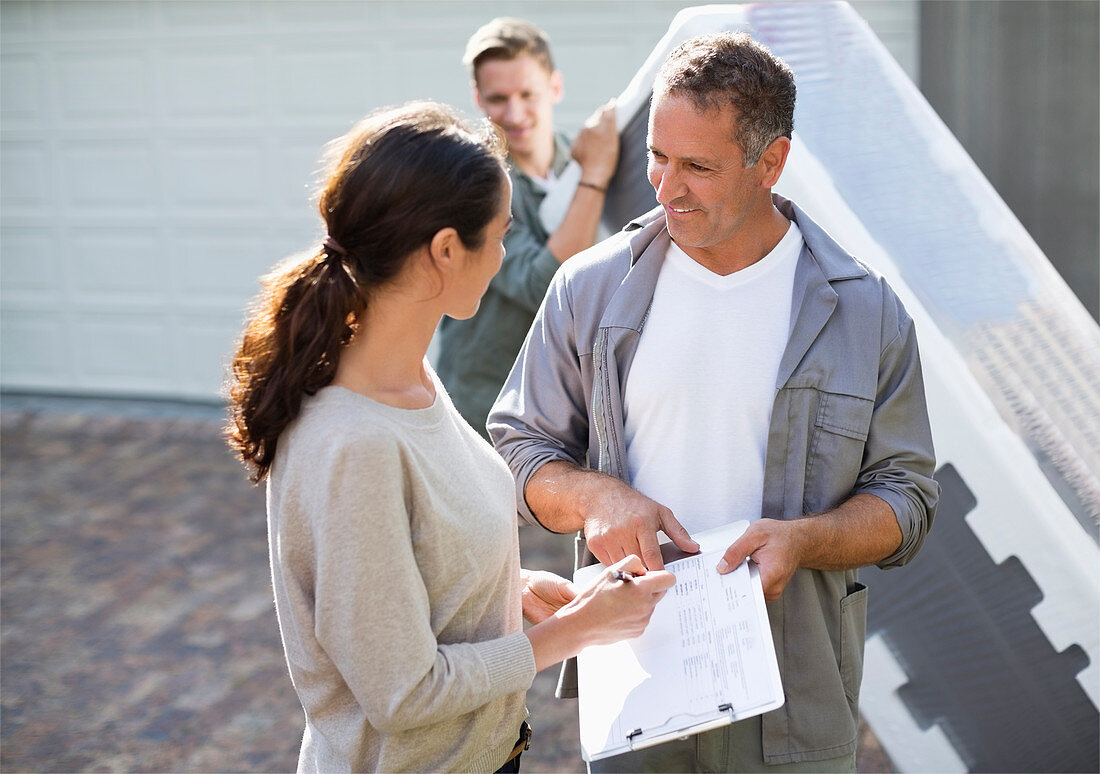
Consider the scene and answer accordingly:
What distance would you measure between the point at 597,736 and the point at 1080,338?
164cm

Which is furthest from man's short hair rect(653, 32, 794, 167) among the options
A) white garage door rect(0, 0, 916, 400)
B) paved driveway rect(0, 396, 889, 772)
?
white garage door rect(0, 0, 916, 400)

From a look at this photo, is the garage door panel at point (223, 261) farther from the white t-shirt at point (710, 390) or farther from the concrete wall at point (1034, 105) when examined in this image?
the white t-shirt at point (710, 390)

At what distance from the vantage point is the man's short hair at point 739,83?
2.05m

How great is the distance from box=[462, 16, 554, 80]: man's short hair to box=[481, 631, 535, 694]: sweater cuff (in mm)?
2785

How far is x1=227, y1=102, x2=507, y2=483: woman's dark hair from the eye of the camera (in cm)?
155

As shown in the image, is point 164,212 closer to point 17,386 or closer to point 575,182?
point 17,386

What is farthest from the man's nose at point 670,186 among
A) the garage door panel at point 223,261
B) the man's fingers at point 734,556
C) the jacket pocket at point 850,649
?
the garage door panel at point 223,261

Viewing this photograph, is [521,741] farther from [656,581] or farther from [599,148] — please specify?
[599,148]

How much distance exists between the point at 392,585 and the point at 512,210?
2.54 m

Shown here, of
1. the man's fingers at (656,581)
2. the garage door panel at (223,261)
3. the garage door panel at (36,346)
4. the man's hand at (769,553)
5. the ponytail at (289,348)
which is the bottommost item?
the garage door panel at (36,346)

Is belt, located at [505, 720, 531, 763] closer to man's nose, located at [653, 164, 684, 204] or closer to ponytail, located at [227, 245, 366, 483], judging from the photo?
ponytail, located at [227, 245, 366, 483]

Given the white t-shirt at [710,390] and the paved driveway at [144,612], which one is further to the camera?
the paved driveway at [144,612]

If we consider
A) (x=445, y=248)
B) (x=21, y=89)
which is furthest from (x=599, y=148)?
(x=21, y=89)

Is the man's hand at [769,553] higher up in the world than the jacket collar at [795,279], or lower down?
lower down
